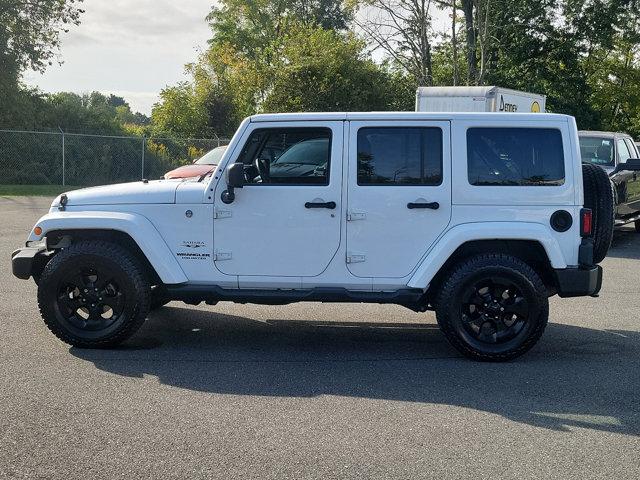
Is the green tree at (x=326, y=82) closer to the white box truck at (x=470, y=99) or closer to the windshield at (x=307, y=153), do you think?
the white box truck at (x=470, y=99)

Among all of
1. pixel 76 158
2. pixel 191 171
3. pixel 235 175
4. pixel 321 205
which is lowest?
pixel 321 205

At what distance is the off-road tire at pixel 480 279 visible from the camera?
19.8ft

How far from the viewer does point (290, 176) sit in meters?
6.22

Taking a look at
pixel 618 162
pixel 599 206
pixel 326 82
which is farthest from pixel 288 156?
pixel 326 82

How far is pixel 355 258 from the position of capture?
616 centimetres

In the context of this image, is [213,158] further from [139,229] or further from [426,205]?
[426,205]

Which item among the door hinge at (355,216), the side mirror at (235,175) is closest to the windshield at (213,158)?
the side mirror at (235,175)

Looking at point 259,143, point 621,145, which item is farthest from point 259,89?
point 259,143

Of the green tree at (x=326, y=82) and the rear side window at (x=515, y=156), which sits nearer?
the rear side window at (x=515, y=156)

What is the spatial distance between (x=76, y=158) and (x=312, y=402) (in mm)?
23700

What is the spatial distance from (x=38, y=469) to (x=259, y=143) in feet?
10.7

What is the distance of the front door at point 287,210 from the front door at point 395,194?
0.17m

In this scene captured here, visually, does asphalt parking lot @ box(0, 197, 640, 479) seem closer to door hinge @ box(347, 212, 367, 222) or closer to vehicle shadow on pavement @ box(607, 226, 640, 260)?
door hinge @ box(347, 212, 367, 222)

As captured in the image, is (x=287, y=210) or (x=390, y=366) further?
(x=287, y=210)
